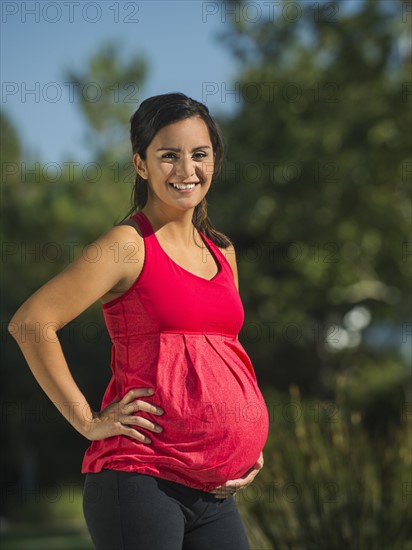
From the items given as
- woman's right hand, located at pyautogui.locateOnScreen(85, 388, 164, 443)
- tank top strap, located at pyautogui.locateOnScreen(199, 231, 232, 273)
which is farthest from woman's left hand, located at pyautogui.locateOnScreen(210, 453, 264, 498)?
tank top strap, located at pyautogui.locateOnScreen(199, 231, 232, 273)

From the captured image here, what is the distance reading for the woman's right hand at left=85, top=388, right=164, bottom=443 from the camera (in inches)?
99.4

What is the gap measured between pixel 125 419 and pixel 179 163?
0.77 metres

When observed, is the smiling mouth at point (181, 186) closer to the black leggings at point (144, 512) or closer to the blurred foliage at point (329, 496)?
the black leggings at point (144, 512)

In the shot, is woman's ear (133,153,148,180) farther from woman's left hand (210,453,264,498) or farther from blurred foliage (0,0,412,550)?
blurred foliage (0,0,412,550)

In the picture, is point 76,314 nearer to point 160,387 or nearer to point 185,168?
point 160,387

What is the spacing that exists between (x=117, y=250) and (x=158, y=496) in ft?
2.21

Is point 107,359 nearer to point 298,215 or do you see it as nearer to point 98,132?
point 298,215

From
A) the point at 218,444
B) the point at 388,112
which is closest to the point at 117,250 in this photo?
the point at 218,444

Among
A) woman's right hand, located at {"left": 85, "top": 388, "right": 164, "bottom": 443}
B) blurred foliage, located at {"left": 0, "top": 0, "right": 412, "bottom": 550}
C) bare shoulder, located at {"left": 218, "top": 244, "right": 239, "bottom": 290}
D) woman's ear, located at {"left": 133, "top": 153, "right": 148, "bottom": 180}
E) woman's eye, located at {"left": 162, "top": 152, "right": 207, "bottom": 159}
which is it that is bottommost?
blurred foliage, located at {"left": 0, "top": 0, "right": 412, "bottom": 550}

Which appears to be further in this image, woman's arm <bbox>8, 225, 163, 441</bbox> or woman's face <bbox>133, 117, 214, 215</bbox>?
woman's face <bbox>133, 117, 214, 215</bbox>

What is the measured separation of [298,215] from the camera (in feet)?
54.0

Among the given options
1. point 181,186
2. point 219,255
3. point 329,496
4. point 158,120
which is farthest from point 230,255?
point 329,496

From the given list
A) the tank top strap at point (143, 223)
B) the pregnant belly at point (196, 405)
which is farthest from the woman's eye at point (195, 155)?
the pregnant belly at point (196, 405)

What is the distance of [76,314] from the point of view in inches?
102
